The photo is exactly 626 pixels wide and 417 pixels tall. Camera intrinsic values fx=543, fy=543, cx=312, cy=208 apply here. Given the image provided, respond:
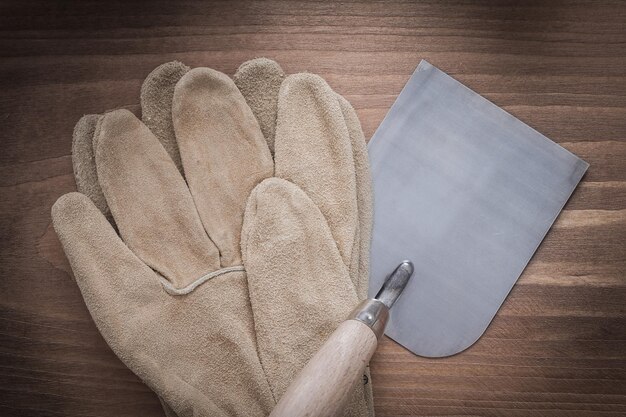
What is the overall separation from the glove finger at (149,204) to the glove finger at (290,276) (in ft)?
0.17

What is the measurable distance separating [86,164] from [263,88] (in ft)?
0.66

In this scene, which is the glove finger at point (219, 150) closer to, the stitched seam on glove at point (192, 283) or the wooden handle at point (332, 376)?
the stitched seam on glove at point (192, 283)

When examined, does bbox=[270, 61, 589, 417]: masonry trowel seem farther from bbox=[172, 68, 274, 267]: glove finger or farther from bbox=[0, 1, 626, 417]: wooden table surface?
bbox=[172, 68, 274, 267]: glove finger

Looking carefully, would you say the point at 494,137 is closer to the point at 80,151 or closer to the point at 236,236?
the point at 236,236

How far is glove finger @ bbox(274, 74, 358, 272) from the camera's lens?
56cm

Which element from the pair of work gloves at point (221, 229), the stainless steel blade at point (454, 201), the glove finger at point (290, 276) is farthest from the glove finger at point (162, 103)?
the stainless steel blade at point (454, 201)

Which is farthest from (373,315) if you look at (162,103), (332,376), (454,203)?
(162,103)

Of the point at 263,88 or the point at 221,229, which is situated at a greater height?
the point at 263,88

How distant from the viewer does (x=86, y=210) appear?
21.3 inches

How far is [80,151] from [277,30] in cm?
25

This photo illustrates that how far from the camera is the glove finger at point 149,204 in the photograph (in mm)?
549

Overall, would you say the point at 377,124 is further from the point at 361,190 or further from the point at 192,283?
the point at 192,283

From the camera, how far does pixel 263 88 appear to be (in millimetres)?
586

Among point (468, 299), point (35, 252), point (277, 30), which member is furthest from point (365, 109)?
point (35, 252)
